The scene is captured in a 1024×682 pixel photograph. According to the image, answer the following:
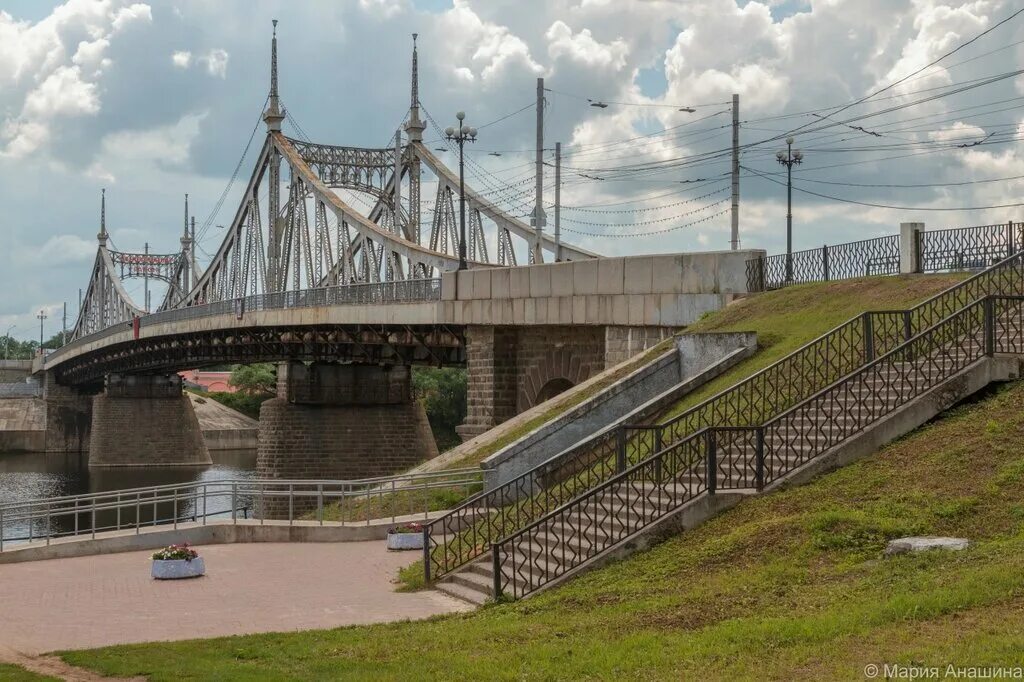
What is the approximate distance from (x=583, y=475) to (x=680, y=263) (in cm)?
737

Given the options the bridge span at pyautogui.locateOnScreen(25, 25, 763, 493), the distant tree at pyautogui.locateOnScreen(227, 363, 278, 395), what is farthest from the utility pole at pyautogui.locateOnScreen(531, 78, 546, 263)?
the distant tree at pyautogui.locateOnScreen(227, 363, 278, 395)

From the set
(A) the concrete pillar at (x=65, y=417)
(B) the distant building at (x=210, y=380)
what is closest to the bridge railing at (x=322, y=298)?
(A) the concrete pillar at (x=65, y=417)

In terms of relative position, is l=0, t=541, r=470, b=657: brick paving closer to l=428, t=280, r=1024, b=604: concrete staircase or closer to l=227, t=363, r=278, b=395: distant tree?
l=428, t=280, r=1024, b=604: concrete staircase

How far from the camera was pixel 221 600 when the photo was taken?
49.2ft

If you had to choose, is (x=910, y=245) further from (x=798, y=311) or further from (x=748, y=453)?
(x=748, y=453)

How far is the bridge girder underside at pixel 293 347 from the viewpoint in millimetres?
39188

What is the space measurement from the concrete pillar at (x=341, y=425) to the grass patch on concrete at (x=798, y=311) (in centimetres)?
2688

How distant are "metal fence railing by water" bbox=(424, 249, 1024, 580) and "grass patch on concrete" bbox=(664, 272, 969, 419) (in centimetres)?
114

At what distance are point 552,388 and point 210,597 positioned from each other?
14.9 meters

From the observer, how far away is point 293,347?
162ft

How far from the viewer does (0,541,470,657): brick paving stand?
43.1 feet

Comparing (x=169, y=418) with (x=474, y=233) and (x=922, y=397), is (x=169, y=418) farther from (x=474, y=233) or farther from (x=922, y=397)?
(x=922, y=397)

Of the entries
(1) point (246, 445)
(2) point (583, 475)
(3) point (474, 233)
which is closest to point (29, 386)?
(1) point (246, 445)

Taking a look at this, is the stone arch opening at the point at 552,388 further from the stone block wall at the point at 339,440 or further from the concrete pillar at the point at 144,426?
the concrete pillar at the point at 144,426
